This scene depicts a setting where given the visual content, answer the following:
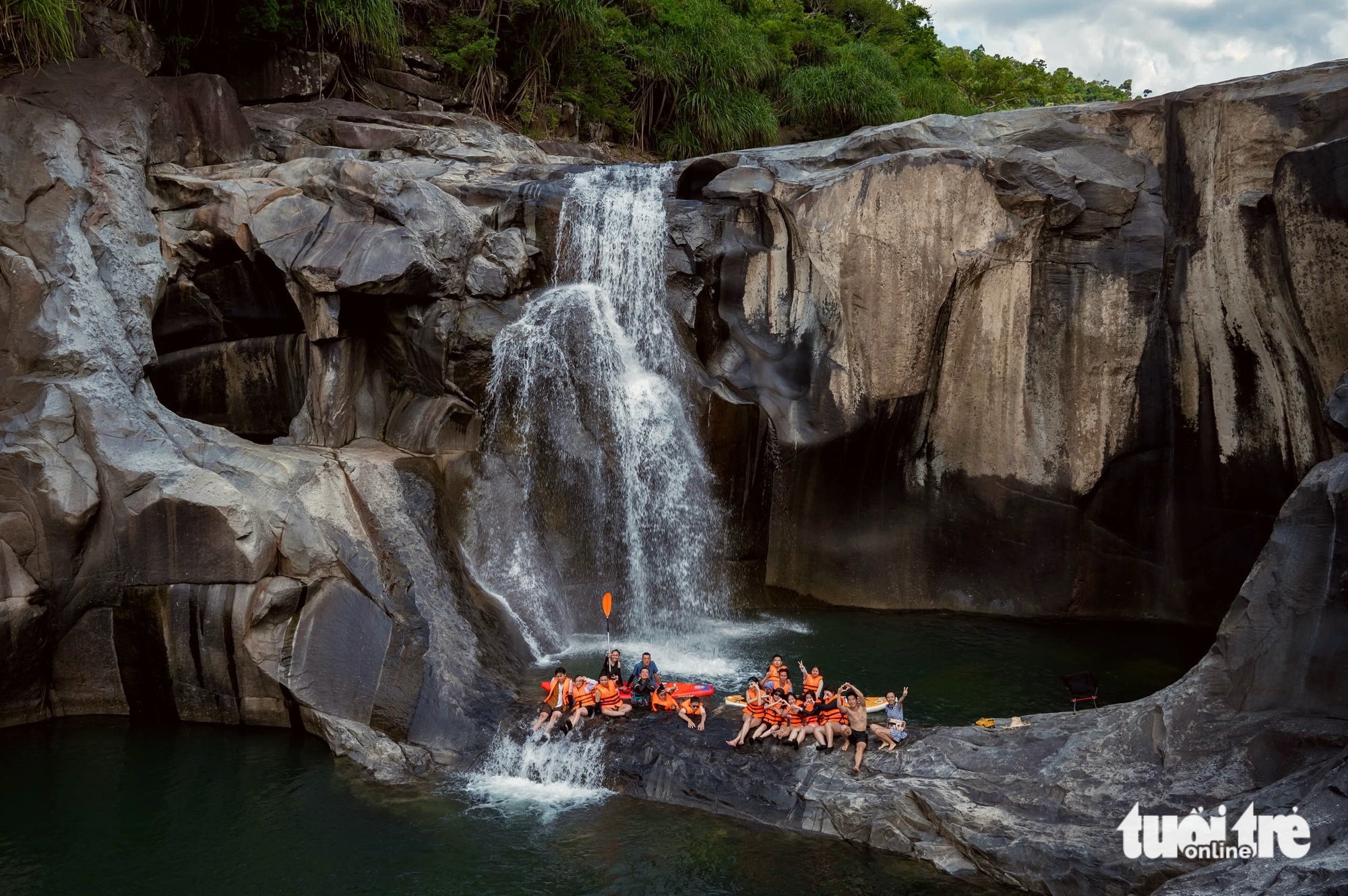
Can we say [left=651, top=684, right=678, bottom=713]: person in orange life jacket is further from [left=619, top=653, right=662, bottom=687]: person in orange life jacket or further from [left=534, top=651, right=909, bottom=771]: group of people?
[left=619, top=653, right=662, bottom=687]: person in orange life jacket

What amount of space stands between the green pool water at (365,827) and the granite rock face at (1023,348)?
3.09 m

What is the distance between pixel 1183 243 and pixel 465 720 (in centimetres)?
1183

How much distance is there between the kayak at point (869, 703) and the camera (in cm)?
1129

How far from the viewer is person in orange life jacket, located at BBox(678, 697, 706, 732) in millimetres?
11055

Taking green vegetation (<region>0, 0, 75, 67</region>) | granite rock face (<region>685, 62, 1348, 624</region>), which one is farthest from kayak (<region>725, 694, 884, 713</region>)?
green vegetation (<region>0, 0, 75, 67</region>)

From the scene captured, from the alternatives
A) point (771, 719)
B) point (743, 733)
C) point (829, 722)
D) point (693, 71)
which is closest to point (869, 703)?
point (829, 722)

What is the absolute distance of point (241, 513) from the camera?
39.6 feet

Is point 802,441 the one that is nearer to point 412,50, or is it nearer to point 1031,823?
point 1031,823

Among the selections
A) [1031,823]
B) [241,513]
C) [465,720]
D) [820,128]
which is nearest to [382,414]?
[241,513]

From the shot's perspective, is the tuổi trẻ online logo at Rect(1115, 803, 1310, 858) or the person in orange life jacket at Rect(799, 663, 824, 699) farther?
the person in orange life jacket at Rect(799, 663, 824, 699)

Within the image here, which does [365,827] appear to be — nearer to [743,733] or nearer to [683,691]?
[683,691]

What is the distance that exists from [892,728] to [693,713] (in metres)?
2.15

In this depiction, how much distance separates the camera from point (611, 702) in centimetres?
1130

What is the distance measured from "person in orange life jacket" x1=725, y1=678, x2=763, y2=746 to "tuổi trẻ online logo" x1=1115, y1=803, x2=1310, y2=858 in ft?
11.7
